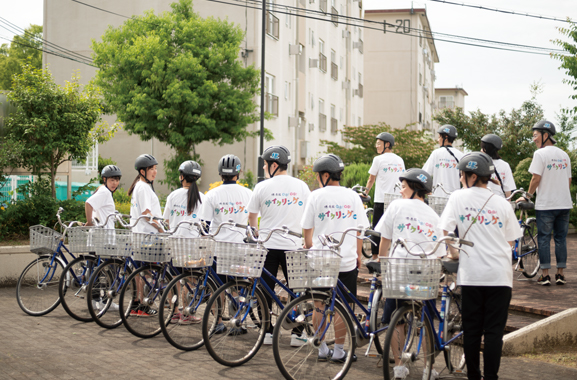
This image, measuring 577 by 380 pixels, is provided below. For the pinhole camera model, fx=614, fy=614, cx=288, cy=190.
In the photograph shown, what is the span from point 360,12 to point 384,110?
503 inches

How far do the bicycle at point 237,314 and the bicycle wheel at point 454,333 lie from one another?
4.93ft

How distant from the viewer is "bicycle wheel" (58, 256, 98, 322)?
8.00 metres

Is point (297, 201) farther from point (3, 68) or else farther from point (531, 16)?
point (3, 68)

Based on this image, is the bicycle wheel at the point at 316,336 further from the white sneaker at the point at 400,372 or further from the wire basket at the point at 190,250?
the wire basket at the point at 190,250

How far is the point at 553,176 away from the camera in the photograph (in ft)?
29.1

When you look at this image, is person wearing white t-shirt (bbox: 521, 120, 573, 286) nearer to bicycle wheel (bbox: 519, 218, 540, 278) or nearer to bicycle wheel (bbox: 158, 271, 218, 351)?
bicycle wheel (bbox: 519, 218, 540, 278)

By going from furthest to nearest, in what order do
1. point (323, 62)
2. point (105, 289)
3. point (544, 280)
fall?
point (323, 62)
point (544, 280)
point (105, 289)

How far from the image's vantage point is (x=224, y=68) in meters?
21.2

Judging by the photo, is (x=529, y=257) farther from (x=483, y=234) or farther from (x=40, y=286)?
(x=40, y=286)

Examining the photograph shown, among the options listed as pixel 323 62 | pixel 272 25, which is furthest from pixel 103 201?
pixel 323 62

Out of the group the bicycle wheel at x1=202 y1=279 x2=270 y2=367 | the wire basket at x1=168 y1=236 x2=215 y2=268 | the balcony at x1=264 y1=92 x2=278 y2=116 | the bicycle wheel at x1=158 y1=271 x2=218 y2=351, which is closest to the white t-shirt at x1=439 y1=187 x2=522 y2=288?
the bicycle wheel at x1=202 y1=279 x2=270 y2=367

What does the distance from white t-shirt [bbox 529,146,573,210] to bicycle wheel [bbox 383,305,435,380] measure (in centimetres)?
480

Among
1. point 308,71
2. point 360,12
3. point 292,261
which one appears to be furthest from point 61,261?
point 360,12

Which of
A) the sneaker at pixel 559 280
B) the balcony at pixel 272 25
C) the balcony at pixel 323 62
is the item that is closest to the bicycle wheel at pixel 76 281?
the sneaker at pixel 559 280
